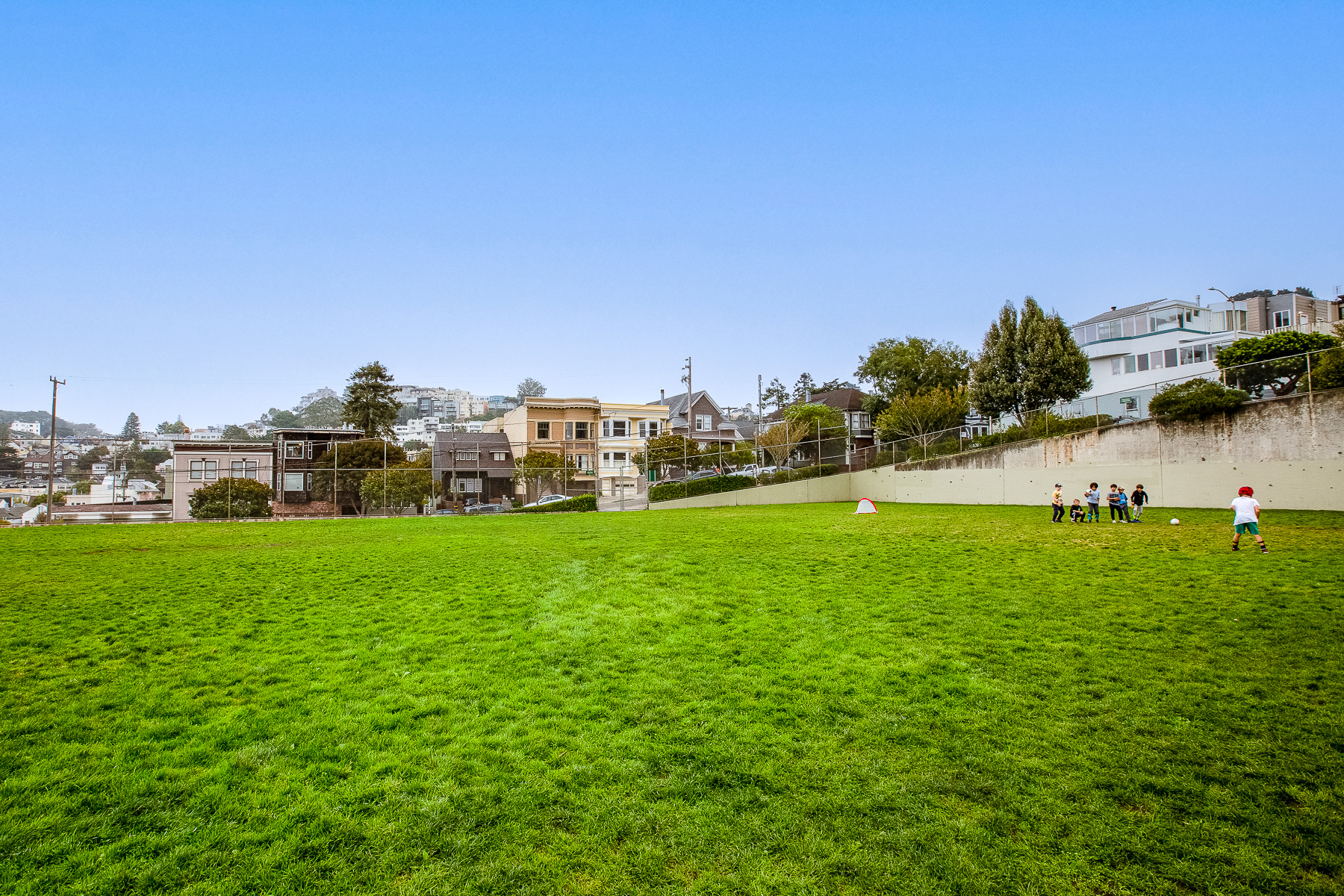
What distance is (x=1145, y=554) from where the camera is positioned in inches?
554

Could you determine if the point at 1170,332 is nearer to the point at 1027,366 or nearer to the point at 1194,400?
the point at 1027,366

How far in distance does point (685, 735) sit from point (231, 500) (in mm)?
34880

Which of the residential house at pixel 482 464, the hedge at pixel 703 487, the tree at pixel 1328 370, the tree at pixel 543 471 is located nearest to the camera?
the tree at pixel 1328 370

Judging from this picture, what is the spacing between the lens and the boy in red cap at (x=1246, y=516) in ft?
44.3

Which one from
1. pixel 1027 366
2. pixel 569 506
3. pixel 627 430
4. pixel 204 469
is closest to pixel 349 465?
pixel 204 469

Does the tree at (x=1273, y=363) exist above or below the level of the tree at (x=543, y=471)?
above

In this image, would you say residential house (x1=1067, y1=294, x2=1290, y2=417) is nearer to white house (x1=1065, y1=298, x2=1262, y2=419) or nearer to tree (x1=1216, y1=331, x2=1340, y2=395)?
white house (x1=1065, y1=298, x2=1262, y2=419)

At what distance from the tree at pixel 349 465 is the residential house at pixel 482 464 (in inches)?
131

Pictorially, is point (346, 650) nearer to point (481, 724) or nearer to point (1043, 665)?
point (481, 724)

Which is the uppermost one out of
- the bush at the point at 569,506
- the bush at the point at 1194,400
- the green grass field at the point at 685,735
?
the bush at the point at 1194,400

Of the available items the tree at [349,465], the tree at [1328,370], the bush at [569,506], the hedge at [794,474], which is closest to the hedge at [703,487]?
the hedge at [794,474]

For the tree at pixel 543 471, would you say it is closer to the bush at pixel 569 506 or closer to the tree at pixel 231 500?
the bush at pixel 569 506

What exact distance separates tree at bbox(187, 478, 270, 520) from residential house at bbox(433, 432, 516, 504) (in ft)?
36.6

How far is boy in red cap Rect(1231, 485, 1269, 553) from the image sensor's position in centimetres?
1352
